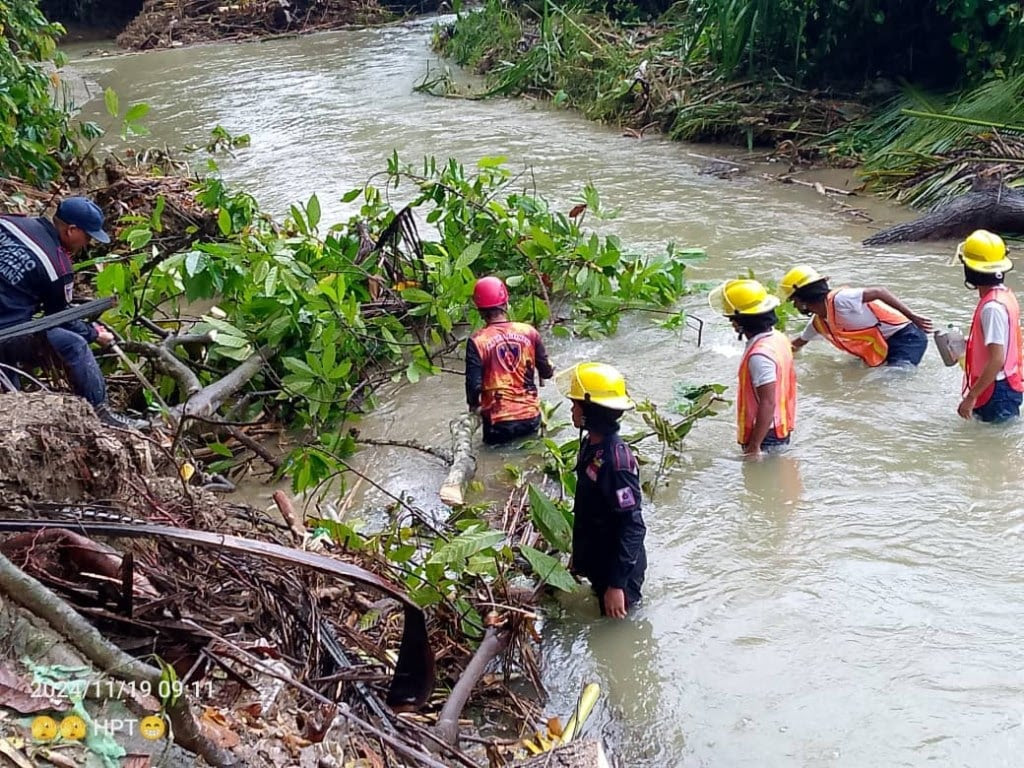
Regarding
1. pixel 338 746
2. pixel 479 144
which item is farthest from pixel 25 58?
pixel 338 746

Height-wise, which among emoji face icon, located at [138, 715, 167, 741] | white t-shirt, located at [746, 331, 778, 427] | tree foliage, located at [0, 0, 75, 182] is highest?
tree foliage, located at [0, 0, 75, 182]

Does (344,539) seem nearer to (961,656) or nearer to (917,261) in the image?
(961,656)

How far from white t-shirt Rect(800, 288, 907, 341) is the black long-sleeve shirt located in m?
2.69

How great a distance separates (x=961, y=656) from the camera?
388 cm

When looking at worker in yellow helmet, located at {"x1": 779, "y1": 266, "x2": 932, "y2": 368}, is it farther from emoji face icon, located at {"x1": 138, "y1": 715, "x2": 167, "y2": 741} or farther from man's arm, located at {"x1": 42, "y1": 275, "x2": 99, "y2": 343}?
emoji face icon, located at {"x1": 138, "y1": 715, "x2": 167, "y2": 741}

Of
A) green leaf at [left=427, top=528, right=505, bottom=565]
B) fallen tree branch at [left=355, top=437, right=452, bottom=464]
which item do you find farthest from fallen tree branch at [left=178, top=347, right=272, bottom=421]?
green leaf at [left=427, top=528, right=505, bottom=565]

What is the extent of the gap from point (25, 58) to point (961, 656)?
34.8 feet

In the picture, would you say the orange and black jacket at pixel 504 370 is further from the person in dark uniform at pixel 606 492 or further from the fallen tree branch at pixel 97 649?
the fallen tree branch at pixel 97 649

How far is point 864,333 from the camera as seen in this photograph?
6242 mm

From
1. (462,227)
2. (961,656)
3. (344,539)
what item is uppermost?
(462,227)

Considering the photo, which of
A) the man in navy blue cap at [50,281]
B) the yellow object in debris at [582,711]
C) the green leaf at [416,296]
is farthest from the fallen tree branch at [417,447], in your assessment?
the yellow object in debris at [582,711]

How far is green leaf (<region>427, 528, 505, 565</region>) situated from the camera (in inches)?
Result: 149

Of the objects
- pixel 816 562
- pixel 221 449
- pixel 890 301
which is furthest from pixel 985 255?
pixel 221 449

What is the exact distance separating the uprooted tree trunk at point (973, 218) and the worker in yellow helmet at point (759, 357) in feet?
13.3
